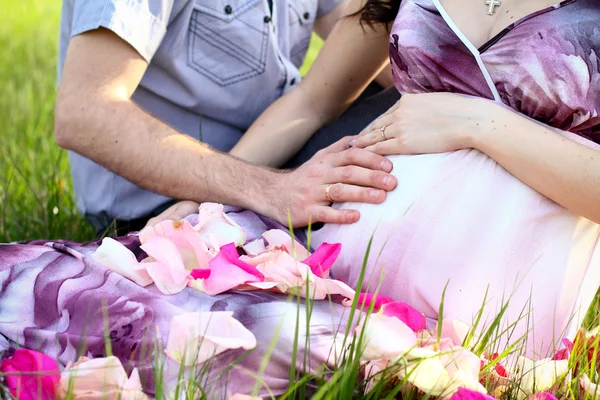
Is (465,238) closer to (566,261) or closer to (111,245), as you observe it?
(566,261)

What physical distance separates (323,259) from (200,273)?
235 millimetres

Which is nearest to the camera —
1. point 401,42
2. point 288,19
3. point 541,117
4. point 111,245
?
point 111,245

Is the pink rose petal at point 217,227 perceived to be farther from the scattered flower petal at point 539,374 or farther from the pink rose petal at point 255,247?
the scattered flower petal at point 539,374

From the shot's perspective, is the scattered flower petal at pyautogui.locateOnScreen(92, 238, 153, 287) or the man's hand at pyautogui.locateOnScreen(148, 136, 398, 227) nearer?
the scattered flower petal at pyautogui.locateOnScreen(92, 238, 153, 287)

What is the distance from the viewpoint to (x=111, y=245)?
1.60 m

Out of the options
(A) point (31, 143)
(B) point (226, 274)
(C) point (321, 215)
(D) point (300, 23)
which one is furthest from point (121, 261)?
(A) point (31, 143)

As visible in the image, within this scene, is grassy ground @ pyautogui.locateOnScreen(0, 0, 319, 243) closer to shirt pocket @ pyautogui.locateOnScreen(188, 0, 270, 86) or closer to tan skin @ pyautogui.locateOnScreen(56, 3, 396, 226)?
tan skin @ pyautogui.locateOnScreen(56, 3, 396, 226)

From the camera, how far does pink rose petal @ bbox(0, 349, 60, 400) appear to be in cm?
130

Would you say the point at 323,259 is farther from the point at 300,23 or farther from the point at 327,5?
the point at 327,5

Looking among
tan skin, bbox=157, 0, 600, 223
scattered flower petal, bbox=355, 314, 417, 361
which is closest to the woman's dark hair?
tan skin, bbox=157, 0, 600, 223

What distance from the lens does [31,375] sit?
1.32 metres

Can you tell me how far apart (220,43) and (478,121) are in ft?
2.84

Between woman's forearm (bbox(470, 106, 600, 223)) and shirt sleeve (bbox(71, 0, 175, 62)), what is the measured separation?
85cm

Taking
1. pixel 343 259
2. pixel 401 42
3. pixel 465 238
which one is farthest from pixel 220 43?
pixel 465 238
